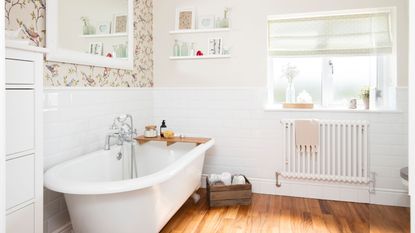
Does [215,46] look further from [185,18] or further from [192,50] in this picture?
[185,18]

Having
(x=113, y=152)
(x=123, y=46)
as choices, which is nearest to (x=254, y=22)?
(x=123, y=46)

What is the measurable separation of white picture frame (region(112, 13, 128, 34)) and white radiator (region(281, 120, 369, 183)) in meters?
1.95

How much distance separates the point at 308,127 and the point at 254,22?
1.30m

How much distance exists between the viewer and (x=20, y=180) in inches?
59.8

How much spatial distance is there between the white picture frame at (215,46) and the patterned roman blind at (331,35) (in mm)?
555

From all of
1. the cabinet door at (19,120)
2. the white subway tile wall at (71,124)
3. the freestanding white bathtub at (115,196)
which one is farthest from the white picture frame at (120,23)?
the cabinet door at (19,120)

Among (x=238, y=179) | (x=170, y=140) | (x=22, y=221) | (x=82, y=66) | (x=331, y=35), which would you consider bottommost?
(x=238, y=179)

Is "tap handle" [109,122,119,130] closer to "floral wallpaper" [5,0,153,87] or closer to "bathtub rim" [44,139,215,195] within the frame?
"floral wallpaper" [5,0,153,87]

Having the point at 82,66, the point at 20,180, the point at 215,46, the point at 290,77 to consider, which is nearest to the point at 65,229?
the point at 20,180

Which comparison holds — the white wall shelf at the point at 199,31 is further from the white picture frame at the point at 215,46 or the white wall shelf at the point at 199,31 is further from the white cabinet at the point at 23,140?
the white cabinet at the point at 23,140

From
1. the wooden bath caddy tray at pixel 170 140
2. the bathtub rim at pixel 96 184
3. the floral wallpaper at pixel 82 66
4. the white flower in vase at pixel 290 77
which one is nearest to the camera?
the bathtub rim at pixel 96 184

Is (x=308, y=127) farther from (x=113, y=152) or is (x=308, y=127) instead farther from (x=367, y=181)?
(x=113, y=152)

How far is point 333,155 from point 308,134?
0.33 m

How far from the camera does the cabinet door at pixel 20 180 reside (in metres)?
1.45
